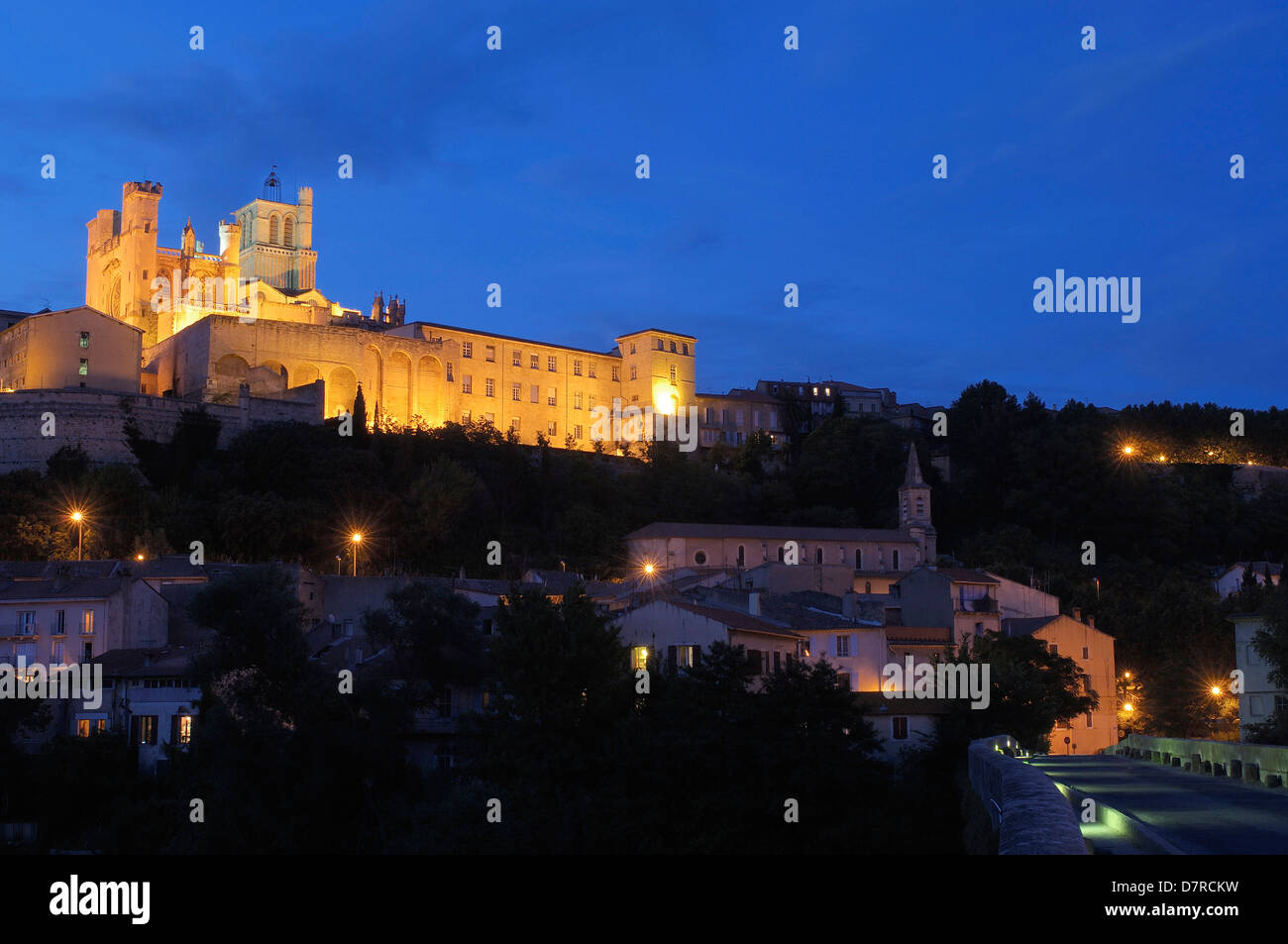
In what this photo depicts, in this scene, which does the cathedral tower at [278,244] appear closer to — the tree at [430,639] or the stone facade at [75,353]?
the stone facade at [75,353]

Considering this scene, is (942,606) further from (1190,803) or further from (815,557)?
(1190,803)

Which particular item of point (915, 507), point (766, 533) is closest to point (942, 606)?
point (766, 533)

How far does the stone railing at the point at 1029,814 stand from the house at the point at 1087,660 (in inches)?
1368

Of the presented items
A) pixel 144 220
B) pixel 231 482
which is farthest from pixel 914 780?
pixel 144 220

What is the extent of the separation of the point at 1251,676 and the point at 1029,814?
3828 cm

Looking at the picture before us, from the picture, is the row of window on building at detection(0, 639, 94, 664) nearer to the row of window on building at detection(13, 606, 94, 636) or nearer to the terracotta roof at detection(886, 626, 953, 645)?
the row of window on building at detection(13, 606, 94, 636)

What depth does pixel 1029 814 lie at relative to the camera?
8289 millimetres

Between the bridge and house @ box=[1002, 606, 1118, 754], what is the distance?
78.5ft

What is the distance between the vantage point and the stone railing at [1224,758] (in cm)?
1675

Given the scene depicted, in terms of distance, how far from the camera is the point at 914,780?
92.8 feet

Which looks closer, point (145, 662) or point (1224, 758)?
point (1224, 758)

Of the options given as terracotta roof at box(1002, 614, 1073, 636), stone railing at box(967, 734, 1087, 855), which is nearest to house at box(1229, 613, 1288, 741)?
terracotta roof at box(1002, 614, 1073, 636)

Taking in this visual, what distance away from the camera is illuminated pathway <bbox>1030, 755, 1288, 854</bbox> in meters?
10.8
